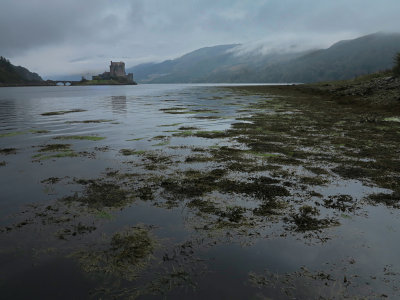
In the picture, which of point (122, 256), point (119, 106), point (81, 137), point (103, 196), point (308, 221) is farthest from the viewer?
point (119, 106)

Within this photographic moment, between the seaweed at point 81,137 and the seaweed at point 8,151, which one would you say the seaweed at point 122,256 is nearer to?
the seaweed at point 8,151

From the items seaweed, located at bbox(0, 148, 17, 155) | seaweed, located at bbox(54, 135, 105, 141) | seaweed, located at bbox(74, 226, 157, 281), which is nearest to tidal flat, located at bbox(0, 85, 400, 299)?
seaweed, located at bbox(74, 226, 157, 281)

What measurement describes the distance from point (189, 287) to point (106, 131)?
2277 cm

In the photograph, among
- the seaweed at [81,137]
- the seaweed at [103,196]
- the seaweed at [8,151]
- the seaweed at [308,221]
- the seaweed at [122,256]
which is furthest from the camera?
the seaweed at [81,137]

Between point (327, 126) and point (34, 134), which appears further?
point (327, 126)

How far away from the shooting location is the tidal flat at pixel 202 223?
20.6 feet

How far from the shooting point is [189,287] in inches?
239

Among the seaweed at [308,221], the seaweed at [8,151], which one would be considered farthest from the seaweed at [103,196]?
the seaweed at [8,151]

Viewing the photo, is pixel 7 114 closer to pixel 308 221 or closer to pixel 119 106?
pixel 119 106

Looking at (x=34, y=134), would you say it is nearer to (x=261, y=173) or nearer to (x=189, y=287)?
(x=261, y=173)

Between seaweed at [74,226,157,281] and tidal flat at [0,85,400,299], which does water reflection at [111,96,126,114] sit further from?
seaweed at [74,226,157,281]

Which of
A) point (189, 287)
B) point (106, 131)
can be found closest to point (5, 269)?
point (189, 287)

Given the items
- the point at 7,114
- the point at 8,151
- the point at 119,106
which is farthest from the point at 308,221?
the point at 119,106

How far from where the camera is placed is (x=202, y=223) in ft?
29.1
